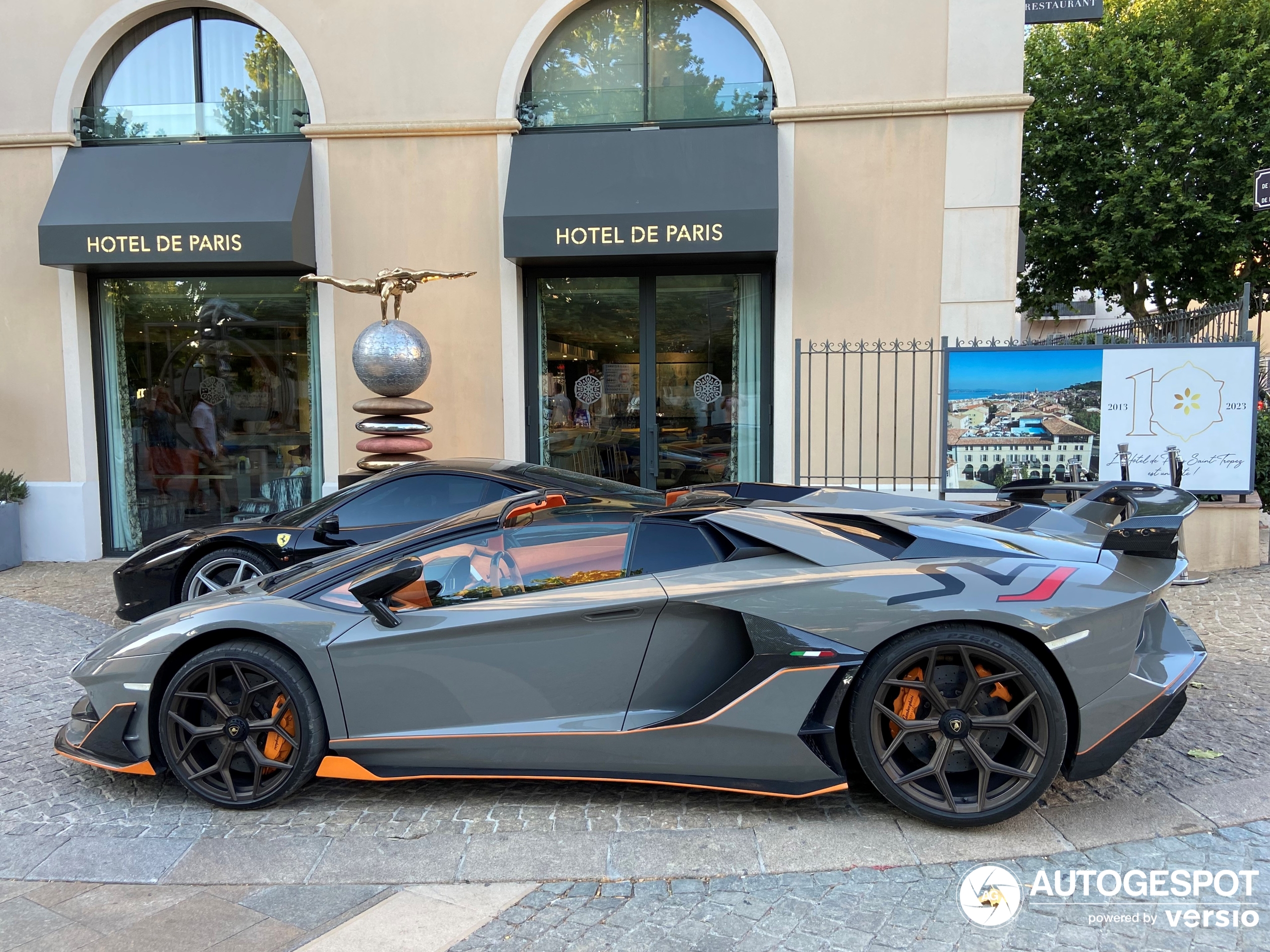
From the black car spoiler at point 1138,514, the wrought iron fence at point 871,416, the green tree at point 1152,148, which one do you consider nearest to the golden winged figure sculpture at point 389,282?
the wrought iron fence at point 871,416

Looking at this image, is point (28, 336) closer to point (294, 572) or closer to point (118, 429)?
point (118, 429)

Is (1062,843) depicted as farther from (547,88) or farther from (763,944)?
(547,88)

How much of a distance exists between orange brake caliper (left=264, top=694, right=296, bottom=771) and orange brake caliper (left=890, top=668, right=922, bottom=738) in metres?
2.29

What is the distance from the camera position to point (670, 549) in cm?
342

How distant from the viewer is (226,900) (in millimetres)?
2916

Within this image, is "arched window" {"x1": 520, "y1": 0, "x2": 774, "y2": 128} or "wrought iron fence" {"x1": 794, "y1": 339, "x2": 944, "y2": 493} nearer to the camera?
"wrought iron fence" {"x1": 794, "y1": 339, "x2": 944, "y2": 493}

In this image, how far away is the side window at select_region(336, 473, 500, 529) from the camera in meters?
5.89

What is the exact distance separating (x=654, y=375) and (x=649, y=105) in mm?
2867

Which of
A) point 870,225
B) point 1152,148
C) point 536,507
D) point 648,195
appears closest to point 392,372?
point 648,195

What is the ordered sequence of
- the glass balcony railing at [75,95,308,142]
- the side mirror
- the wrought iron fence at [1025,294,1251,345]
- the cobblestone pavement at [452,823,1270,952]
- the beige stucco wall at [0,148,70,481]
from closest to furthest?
the cobblestone pavement at [452,823,1270,952] < the side mirror < the wrought iron fence at [1025,294,1251,345] < the beige stucco wall at [0,148,70,481] < the glass balcony railing at [75,95,308,142]

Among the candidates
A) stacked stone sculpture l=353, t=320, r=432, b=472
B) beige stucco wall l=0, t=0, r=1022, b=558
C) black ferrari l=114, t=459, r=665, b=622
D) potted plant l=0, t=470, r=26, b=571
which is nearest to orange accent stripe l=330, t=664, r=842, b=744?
black ferrari l=114, t=459, r=665, b=622

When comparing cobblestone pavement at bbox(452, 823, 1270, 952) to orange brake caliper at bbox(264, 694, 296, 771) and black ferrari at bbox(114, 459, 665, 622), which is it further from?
black ferrari at bbox(114, 459, 665, 622)

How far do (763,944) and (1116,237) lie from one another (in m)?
19.9

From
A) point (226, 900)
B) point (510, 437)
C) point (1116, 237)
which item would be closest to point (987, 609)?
point (226, 900)
